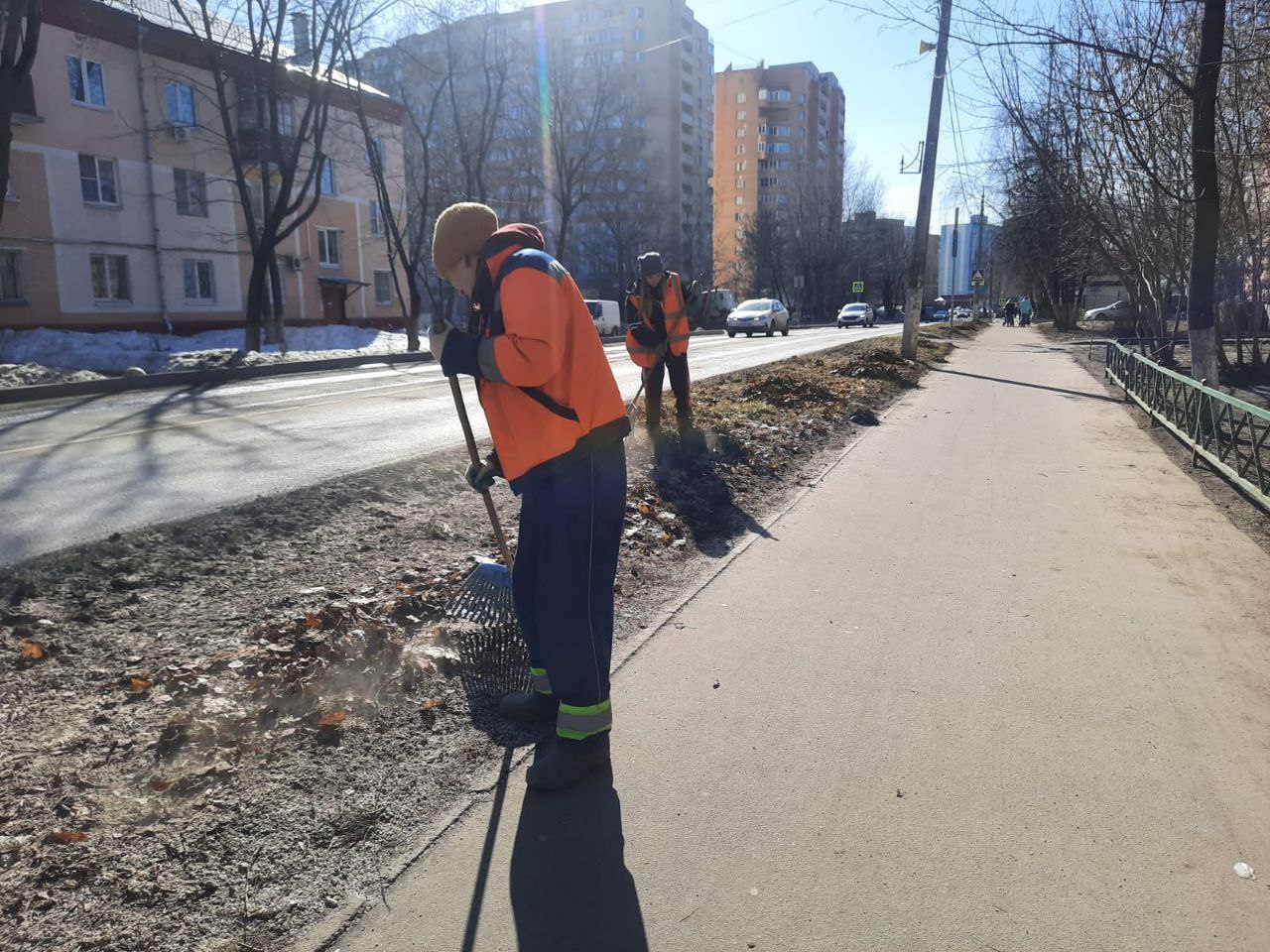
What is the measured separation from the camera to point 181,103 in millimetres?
30594

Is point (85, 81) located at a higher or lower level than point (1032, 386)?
higher

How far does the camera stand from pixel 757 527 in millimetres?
6383

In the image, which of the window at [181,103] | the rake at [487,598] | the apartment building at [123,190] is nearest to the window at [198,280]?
the apartment building at [123,190]

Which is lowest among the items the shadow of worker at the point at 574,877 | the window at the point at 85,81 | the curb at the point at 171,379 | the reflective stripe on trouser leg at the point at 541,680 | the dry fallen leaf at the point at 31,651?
the shadow of worker at the point at 574,877

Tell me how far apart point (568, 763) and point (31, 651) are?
2326mm

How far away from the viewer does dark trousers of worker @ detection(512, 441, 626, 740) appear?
297 cm

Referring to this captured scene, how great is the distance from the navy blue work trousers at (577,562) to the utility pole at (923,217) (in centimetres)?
1861

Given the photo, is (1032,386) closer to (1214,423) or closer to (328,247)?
(1214,423)

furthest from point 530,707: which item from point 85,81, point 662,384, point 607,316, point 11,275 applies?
point 607,316

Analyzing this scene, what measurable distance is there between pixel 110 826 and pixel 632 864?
1.51 m

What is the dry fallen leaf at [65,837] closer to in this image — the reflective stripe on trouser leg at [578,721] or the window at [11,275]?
the reflective stripe on trouser leg at [578,721]

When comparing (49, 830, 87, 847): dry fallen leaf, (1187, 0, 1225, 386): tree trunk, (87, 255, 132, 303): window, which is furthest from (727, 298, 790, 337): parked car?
(49, 830, 87, 847): dry fallen leaf

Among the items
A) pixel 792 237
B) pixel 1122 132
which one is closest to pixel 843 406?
pixel 1122 132

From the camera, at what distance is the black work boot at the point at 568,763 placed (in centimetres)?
294
